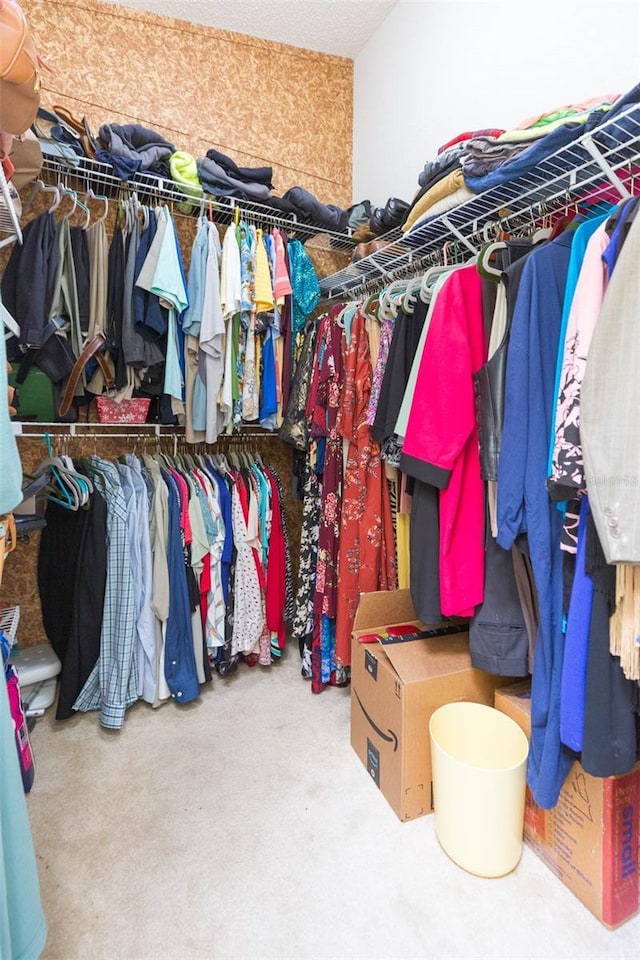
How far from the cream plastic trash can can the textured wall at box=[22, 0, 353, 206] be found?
2.71m

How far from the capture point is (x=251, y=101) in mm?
2451

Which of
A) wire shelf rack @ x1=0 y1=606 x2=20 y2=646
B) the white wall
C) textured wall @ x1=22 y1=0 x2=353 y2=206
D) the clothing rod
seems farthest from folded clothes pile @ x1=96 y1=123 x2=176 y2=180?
wire shelf rack @ x1=0 y1=606 x2=20 y2=646

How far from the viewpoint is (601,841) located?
109 cm

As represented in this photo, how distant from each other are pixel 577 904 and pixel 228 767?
3.49 ft

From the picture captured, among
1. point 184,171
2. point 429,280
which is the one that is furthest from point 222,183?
point 429,280

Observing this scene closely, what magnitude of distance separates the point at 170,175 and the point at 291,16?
1160 mm

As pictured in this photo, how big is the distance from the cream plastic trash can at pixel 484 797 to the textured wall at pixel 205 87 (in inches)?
107

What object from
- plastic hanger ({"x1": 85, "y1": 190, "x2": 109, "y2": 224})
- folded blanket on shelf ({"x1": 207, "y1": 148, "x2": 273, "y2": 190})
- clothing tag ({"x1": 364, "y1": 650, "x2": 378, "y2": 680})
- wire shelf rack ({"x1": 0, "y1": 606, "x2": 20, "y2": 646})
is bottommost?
clothing tag ({"x1": 364, "y1": 650, "x2": 378, "y2": 680})

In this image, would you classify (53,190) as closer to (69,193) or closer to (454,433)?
(69,193)

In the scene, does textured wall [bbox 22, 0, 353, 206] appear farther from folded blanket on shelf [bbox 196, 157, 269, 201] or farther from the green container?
the green container

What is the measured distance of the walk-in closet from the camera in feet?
3.44

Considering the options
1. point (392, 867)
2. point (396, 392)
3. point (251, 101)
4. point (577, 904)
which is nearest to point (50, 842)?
point (392, 867)

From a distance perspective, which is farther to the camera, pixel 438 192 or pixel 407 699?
pixel 438 192

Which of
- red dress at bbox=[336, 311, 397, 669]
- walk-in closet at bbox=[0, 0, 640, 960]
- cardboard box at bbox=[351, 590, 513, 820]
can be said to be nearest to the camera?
walk-in closet at bbox=[0, 0, 640, 960]
